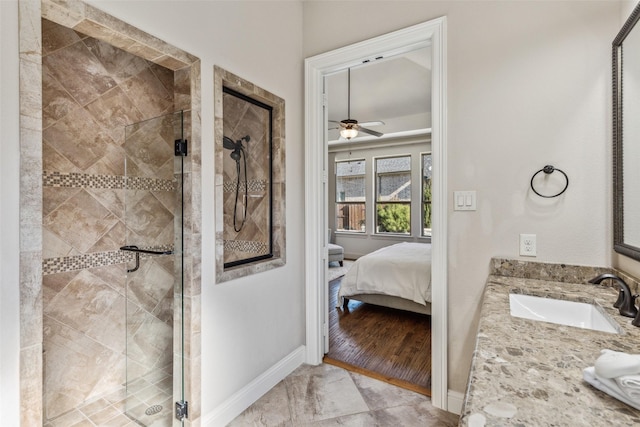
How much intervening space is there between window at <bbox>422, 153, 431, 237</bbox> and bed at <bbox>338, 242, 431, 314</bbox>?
8.64ft

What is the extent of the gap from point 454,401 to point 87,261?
2617mm

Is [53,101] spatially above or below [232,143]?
above

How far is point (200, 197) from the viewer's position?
173 centimetres

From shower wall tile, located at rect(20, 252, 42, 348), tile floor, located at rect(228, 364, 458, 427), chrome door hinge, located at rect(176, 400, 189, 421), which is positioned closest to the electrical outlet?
tile floor, located at rect(228, 364, 458, 427)

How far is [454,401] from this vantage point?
1990mm

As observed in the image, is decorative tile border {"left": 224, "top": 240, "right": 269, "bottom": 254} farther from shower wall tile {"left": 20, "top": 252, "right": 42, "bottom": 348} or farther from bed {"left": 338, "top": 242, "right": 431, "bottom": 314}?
bed {"left": 338, "top": 242, "right": 431, "bottom": 314}

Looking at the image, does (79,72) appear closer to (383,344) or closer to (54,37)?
(54,37)

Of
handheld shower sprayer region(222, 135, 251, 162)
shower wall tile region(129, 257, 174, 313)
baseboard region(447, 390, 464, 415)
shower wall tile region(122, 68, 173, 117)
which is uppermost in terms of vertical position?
shower wall tile region(122, 68, 173, 117)

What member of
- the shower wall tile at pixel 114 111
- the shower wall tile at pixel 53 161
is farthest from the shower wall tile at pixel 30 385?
the shower wall tile at pixel 114 111

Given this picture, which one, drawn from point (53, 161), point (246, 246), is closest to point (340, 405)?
point (246, 246)

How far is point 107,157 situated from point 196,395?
5.60 ft

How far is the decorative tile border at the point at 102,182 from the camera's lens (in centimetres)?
195

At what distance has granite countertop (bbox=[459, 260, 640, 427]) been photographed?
0.61 m

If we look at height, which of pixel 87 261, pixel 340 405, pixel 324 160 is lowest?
pixel 340 405
